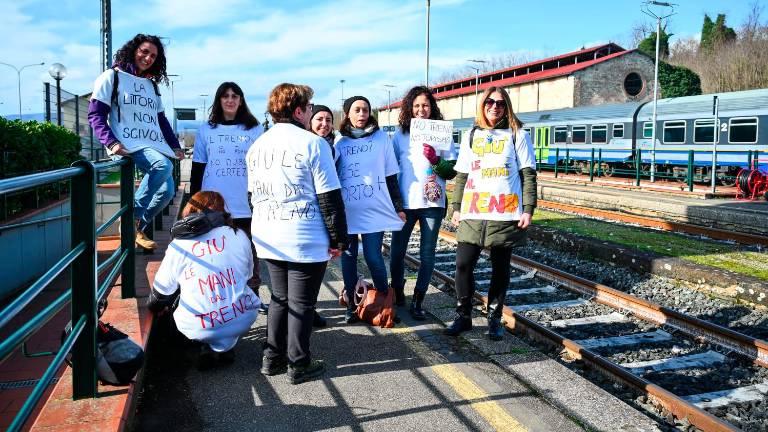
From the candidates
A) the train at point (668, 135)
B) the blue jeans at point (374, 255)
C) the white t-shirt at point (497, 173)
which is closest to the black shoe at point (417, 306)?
the blue jeans at point (374, 255)

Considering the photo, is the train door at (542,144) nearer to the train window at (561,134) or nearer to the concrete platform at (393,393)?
the train window at (561,134)

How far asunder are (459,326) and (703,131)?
870 inches

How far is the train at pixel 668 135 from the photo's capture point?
21.8 metres

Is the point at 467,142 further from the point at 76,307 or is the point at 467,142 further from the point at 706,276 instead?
the point at 706,276

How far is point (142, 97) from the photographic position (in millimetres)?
5148

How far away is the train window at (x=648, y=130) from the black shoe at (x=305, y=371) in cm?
2558

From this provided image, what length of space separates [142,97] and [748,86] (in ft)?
180

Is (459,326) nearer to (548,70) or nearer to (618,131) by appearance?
(618,131)

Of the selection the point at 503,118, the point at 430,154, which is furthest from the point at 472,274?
the point at 503,118

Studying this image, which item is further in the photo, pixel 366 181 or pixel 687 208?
pixel 687 208

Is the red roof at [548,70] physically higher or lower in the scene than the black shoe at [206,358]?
higher

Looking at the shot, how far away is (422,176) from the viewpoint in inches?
221

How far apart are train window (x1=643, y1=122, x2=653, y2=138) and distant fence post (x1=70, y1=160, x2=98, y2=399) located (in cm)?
2681

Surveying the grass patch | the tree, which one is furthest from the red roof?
the grass patch
